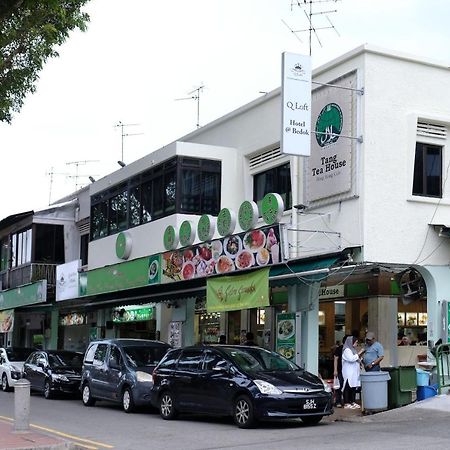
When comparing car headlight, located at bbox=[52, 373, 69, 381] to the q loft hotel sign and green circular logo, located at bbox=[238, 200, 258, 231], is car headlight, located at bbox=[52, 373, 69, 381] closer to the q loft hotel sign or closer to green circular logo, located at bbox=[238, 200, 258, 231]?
green circular logo, located at bbox=[238, 200, 258, 231]

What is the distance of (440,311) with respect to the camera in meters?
17.4

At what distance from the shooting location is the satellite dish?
60.2 ft

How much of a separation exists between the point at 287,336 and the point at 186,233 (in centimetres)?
441

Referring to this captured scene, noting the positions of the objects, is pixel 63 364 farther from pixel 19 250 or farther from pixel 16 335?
pixel 16 335

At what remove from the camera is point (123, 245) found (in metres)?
25.8

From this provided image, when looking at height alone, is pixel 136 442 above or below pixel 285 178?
below

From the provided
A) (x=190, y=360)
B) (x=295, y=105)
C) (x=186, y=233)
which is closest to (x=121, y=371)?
(x=190, y=360)

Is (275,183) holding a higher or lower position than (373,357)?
higher

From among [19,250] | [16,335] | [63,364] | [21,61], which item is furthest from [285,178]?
[16,335]

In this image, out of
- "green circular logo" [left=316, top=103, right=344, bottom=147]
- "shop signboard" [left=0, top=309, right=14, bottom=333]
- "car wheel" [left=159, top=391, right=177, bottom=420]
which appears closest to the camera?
"car wheel" [left=159, top=391, right=177, bottom=420]

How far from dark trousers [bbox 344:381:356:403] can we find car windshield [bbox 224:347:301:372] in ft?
6.11

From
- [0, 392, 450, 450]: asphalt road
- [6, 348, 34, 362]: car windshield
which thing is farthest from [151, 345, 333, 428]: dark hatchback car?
[6, 348, 34, 362]: car windshield

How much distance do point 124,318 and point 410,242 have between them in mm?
14921

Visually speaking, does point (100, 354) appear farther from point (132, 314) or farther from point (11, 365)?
point (132, 314)
